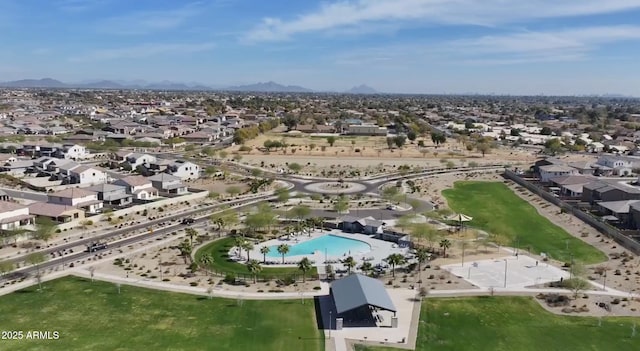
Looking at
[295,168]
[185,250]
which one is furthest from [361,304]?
[295,168]

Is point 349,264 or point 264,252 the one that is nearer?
point 349,264

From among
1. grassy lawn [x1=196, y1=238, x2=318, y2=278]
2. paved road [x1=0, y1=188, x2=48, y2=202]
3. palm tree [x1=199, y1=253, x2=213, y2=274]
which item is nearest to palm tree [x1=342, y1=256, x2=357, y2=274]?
grassy lawn [x1=196, y1=238, x2=318, y2=278]

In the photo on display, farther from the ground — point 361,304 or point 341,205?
point 341,205

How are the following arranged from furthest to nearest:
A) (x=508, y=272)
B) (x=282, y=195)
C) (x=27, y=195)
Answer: (x=282, y=195) < (x=27, y=195) < (x=508, y=272)

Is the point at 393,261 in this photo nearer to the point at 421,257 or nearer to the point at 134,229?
the point at 421,257

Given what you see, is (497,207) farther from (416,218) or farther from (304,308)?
(304,308)

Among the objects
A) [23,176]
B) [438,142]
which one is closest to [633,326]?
[23,176]
